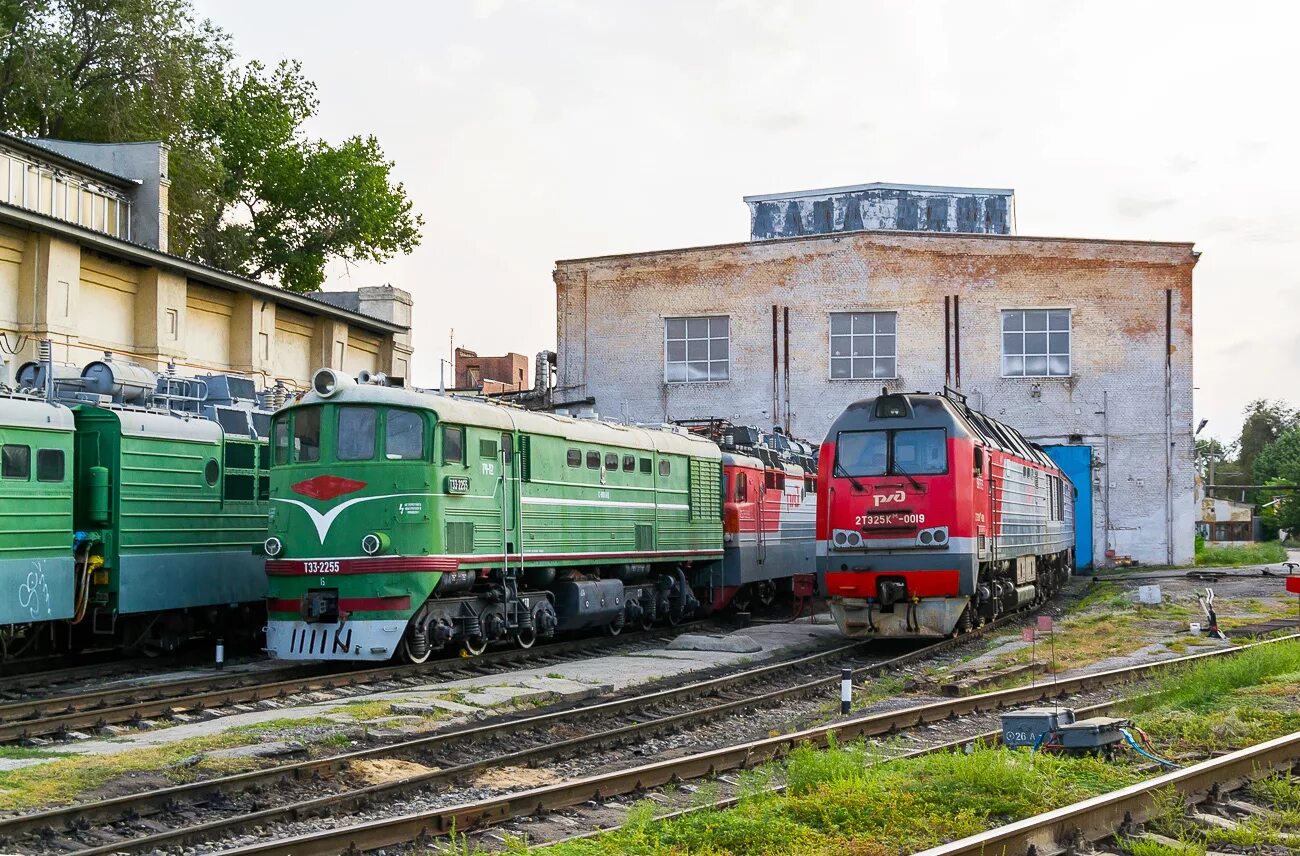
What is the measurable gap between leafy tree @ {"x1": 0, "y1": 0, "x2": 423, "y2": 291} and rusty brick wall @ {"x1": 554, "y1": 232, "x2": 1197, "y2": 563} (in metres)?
12.4

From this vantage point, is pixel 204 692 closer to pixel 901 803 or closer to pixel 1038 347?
pixel 901 803

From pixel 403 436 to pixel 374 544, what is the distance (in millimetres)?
1418

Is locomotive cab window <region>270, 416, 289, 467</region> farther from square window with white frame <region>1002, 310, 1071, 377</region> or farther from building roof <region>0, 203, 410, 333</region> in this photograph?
square window with white frame <region>1002, 310, 1071, 377</region>

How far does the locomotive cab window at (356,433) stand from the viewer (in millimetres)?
17062

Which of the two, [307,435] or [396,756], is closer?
[396,756]

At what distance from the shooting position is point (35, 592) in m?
16.2

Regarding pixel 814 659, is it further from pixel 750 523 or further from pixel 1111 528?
pixel 1111 528

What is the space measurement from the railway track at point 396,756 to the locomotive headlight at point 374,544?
3.40 meters

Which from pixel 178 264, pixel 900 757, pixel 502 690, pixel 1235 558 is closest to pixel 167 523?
pixel 502 690

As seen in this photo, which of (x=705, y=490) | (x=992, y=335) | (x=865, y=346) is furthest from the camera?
(x=865, y=346)

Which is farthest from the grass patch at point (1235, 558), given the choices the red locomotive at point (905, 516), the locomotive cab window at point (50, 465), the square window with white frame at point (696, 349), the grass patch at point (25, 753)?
the grass patch at point (25, 753)

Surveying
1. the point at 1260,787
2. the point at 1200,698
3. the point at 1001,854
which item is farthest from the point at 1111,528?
the point at 1001,854

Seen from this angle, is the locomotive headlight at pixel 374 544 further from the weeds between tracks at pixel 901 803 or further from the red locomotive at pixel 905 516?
the weeds between tracks at pixel 901 803

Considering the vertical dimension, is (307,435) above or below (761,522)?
above
